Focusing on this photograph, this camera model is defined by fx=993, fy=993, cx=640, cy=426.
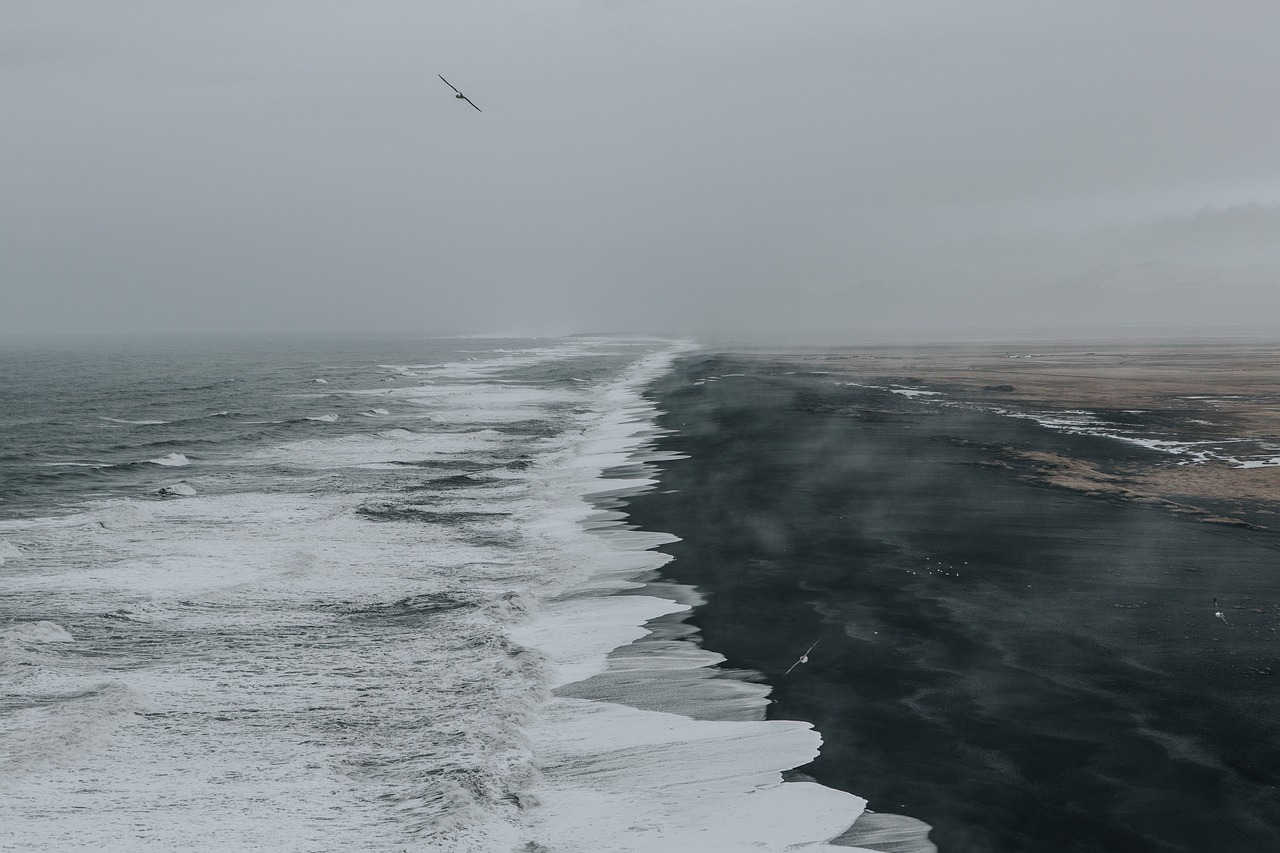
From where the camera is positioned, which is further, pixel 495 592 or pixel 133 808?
pixel 495 592

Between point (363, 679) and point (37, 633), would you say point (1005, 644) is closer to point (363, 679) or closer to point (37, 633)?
point (363, 679)

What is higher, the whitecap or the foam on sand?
the foam on sand

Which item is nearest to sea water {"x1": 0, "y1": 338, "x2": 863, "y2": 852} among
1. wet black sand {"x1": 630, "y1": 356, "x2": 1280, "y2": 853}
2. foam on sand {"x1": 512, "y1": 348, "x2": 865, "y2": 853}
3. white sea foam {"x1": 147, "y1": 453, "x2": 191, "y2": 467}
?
foam on sand {"x1": 512, "y1": 348, "x2": 865, "y2": 853}

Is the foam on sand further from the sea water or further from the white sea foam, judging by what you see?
the white sea foam

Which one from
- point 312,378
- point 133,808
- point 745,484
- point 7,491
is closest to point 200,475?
point 7,491

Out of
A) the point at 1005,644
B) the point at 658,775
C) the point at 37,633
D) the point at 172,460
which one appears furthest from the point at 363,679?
the point at 172,460

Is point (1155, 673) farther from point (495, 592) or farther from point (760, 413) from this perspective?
point (760, 413)

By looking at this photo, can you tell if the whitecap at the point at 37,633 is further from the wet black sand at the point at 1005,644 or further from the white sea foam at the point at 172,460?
the white sea foam at the point at 172,460
